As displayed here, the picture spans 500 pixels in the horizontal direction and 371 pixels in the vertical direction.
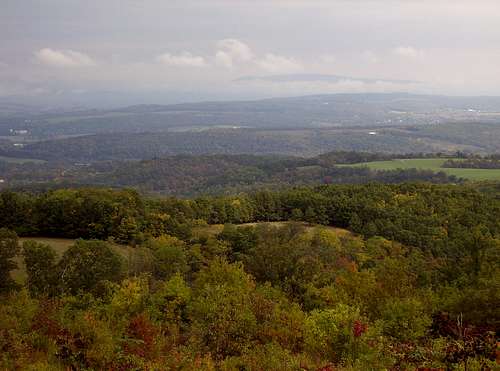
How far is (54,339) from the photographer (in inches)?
709

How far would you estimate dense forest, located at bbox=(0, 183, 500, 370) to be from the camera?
1730 centimetres

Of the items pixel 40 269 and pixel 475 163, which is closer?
pixel 40 269

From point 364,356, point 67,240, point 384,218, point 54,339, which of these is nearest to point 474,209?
point 384,218

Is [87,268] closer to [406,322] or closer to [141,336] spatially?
[141,336]

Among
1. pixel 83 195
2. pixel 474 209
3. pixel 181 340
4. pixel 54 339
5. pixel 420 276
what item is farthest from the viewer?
pixel 474 209

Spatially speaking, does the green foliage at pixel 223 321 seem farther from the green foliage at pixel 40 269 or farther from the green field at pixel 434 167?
the green field at pixel 434 167

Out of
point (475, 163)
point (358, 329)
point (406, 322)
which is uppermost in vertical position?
point (358, 329)

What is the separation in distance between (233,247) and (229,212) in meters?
19.9

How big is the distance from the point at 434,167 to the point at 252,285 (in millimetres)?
135695

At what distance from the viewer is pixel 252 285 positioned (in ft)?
113

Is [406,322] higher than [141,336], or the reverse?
[141,336]

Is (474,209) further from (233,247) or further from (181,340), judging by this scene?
(181,340)

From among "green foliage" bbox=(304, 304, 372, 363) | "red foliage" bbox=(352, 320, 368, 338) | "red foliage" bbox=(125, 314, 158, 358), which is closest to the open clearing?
"red foliage" bbox=(125, 314, 158, 358)

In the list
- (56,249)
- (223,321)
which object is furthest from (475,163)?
(223,321)
